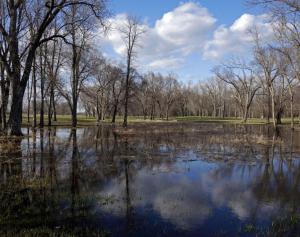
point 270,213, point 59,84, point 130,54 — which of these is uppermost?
point 130,54

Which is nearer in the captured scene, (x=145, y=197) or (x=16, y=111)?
(x=145, y=197)

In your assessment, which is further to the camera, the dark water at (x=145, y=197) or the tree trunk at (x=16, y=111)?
the tree trunk at (x=16, y=111)

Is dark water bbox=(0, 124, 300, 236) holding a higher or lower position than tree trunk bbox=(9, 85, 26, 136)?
lower

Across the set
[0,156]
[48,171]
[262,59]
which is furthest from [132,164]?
[262,59]

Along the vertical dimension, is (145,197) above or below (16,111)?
below

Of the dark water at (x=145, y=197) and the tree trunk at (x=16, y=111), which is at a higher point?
the tree trunk at (x=16, y=111)

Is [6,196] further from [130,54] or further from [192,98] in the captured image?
[192,98]

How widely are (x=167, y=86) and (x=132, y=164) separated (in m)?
85.4

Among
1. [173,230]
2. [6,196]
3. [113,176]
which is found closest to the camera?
[173,230]

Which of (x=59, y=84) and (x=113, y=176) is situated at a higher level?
(x=59, y=84)

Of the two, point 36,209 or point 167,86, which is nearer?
point 36,209

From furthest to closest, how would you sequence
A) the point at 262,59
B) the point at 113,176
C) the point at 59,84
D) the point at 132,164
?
the point at 262,59 < the point at 59,84 < the point at 132,164 < the point at 113,176

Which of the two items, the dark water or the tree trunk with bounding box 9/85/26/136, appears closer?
the dark water

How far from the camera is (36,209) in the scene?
21.6ft
